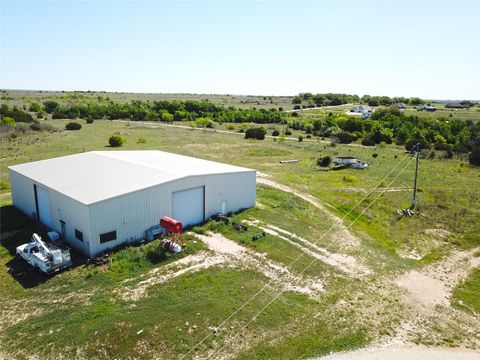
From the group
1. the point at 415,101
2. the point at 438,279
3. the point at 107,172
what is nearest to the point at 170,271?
the point at 107,172

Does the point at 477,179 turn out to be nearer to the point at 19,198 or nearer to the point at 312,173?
the point at 312,173

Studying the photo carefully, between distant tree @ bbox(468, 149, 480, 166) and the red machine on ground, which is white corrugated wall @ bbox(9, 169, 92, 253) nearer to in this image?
the red machine on ground

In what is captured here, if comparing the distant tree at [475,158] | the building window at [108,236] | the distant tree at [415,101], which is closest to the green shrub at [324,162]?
the distant tree at [475,158]

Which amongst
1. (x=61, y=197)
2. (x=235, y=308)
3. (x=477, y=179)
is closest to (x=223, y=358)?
(x=235, y=308)

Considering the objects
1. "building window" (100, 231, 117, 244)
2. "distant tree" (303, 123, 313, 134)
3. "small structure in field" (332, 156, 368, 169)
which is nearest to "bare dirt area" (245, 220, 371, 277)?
"building window" (100, 231, 117, 244)

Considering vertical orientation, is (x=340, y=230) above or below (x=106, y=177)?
below

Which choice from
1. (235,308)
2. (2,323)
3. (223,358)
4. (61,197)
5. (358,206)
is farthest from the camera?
(358,206)

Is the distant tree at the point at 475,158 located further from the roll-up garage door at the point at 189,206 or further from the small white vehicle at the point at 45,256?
the small white vehicle at the point at 45,256
